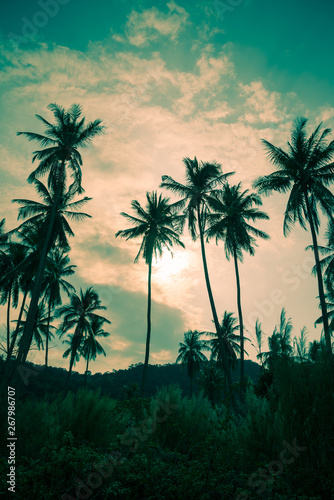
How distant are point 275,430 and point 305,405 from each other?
79cm

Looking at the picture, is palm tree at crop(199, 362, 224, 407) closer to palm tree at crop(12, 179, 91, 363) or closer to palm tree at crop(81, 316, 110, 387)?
palm tree at crop(81, 316, 110, 387)

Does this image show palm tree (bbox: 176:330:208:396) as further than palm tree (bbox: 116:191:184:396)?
Yes

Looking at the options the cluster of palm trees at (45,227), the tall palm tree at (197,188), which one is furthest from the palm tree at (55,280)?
the tall palm tree at (197,188)

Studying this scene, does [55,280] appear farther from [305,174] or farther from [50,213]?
[305,174]

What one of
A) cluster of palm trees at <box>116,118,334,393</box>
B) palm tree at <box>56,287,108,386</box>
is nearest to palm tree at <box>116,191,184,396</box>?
cluster of palm trees at <box>116,118,334,393</box>

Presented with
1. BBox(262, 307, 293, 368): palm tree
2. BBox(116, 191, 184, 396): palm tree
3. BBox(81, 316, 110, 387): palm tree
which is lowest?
BBox(262, 307, 293, 368): palm tree

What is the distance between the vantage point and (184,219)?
822 inches

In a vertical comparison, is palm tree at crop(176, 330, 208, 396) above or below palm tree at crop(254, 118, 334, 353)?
below

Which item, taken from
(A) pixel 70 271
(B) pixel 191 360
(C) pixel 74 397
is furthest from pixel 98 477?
(B) pixel 191 360

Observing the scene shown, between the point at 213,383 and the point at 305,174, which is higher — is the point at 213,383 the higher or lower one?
the lower one

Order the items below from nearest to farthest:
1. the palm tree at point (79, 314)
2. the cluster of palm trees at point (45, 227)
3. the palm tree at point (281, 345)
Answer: the palm tree at point (281, 345) < the cluster of palm trees at point (45, 227) < the palm tree at point (79, 314)

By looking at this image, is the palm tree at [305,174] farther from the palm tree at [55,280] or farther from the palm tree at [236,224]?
the palm tree at [55,280]

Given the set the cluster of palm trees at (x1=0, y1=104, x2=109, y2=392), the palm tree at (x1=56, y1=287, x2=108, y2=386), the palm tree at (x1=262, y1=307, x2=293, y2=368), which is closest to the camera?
the palm tree at (x1=262, y1=307, x2=293, y2=368)

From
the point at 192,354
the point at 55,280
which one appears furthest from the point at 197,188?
the point at 192,354
